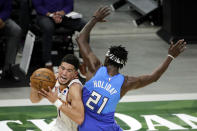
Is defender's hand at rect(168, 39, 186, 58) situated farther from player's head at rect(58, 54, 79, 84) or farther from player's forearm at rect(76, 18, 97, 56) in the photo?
player's head at rect(58, 54, 79, 84)

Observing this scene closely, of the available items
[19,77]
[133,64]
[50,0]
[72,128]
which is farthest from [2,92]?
[72,128]

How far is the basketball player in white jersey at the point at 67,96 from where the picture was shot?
5.14 meters

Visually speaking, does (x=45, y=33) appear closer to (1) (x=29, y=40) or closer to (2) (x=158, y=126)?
(1) (x=29, y=40)

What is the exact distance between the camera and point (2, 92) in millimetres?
9055

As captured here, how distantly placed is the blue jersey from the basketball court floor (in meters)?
0.68

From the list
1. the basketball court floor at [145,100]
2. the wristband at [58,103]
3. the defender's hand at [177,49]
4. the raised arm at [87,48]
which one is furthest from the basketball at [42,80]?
the defender's hand at [177,49]

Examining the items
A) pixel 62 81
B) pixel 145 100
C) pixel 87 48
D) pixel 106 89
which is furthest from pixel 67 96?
pixel 145 100

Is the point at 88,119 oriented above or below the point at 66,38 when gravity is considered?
below

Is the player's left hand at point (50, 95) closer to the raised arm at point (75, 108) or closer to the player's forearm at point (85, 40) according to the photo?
the raised arm at point (75, 108)

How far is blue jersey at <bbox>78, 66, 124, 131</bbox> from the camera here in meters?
5.28

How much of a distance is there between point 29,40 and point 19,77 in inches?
26.6

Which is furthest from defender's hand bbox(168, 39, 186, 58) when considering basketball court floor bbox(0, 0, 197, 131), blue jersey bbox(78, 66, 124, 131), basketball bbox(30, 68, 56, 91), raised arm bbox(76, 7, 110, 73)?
basketball court floor bbox(0, 0, 197, 131)

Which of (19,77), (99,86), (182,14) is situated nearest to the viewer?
(99,86)

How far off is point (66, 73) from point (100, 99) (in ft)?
1.36
